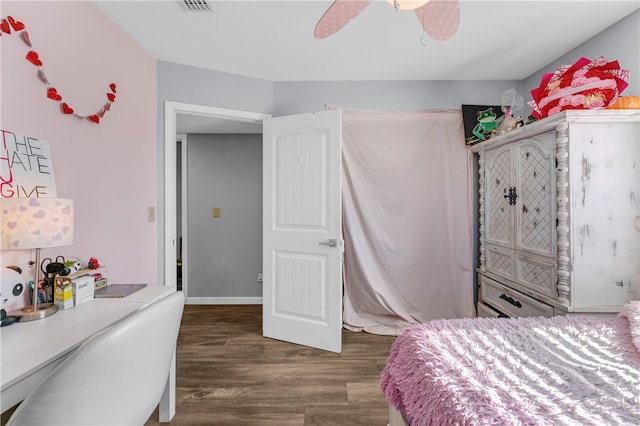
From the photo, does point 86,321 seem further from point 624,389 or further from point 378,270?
point 378,270

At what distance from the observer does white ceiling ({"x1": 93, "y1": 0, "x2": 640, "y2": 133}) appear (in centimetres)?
193

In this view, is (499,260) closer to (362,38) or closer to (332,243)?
(332,243)

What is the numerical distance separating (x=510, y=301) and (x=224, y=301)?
3061 mm

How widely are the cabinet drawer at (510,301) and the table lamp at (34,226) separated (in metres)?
2.65

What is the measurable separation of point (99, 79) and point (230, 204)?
2105 mm

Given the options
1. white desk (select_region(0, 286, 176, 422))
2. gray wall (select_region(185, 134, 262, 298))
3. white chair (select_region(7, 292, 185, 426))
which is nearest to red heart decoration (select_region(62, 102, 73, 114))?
white desk (select_region(0, 286, 176, 422))

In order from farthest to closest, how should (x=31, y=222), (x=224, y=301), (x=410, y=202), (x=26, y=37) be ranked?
1. (x=224, y=301)
2. (x=410, y=202)
3. (x=26, y=37)
4. (x=31, y=222)

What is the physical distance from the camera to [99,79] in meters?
1.99

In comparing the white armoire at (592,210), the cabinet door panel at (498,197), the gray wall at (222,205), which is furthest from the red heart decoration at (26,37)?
the cabinet door panel at (498,197)

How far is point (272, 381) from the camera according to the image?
2098 mm

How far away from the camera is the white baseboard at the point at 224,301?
12.8 ft

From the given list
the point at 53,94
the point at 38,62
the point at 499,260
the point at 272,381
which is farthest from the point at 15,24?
the point at 499,260

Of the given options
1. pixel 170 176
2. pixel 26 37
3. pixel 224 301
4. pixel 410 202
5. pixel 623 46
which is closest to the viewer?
pixel 26 37

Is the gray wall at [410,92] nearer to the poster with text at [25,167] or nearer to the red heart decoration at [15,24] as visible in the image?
the red heart decoration at [15,24]
